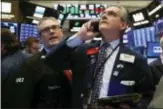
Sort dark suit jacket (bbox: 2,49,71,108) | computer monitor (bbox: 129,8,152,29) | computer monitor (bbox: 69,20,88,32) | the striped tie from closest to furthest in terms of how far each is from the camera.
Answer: the striped tie, dark suit jacket (bbox: 2,49,71,108), computer monitor (bbox: 129,8,152,29), computer monitor (bbox: 69,20,88,32)

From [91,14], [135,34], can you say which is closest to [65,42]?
[135,34]

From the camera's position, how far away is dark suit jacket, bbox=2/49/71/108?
2.88 meters

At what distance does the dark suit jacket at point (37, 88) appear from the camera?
2885 mm

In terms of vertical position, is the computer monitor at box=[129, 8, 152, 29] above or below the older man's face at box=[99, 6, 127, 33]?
below

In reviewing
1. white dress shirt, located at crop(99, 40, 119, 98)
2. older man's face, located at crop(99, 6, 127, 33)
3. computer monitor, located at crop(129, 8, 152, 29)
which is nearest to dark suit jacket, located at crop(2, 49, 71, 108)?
white dress shirt, located at crop(99, 40, 119, 98)

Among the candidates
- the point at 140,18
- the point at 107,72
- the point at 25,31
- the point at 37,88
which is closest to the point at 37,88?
the point at 37,88

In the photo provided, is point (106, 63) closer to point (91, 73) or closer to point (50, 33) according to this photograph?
point (91, 73)

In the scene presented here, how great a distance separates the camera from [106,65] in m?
2.83

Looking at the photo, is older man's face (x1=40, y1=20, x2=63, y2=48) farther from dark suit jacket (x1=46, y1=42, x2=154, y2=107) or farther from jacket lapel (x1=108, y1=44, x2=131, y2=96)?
jacket lapel (x1=108, y1=44, x2=131, y2=96)

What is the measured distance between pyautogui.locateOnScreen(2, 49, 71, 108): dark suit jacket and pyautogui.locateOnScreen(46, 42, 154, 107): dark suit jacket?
87 millimetres

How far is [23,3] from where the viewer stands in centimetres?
819

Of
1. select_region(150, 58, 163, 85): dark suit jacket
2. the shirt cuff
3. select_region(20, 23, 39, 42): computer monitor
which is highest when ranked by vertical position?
the shirt cuff

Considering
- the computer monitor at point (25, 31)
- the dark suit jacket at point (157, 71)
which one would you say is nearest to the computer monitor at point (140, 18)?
the computer monitor at point (25, 31)

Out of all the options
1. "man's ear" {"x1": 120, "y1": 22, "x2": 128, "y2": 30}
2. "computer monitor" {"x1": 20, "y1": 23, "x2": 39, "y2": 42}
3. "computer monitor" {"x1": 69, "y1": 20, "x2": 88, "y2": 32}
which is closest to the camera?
"man's ear" {"x1": 120, "y1": 22, "x2": 128, "y2": 30}
